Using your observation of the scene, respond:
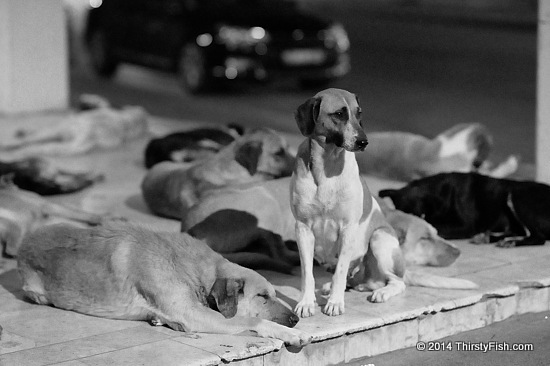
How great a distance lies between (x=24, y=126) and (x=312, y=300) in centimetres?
850

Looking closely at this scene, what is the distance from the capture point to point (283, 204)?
28.0 feet

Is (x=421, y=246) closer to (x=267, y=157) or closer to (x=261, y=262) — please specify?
(x=261, y=262)

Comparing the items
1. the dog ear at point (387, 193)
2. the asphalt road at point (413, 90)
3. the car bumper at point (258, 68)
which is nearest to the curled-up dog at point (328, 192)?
the dog ear at point (387, 193)

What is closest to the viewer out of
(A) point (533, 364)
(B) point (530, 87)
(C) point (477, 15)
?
(A) point (533, 364)

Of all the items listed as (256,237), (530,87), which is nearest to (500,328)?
(256,237)

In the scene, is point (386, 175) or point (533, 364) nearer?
point (533, 364)

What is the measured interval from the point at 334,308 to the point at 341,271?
0.25 metres

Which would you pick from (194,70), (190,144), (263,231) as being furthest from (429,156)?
(194,70)

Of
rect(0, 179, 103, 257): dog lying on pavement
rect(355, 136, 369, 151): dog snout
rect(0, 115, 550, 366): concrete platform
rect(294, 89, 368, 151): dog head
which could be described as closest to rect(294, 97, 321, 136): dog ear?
rect(294, 89, 368, 151): dog head

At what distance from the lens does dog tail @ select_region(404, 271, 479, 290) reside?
760 centimetres

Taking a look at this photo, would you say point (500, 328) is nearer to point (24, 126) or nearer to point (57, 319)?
point (57, 319)

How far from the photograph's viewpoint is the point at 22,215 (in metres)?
9.14

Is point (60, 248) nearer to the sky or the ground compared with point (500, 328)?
nearer to the sky

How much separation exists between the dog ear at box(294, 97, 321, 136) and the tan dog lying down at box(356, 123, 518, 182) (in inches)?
183
